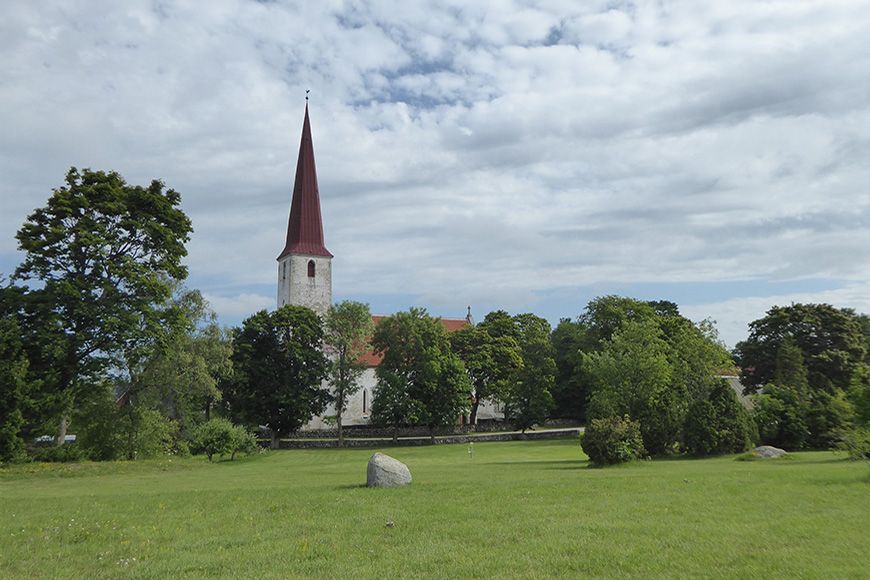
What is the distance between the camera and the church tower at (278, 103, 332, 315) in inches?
2751

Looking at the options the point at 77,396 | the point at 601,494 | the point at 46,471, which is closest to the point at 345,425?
the point at 77,396

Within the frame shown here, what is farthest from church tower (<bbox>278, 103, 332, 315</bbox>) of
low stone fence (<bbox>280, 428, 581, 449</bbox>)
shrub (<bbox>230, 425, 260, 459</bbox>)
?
shrub (<bbox>230, 425, 260, 459</bbox>)

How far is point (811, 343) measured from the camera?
182 ft

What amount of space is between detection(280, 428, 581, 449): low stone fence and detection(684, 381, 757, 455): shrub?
26.5 meters

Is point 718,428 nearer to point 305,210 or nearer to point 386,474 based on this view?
point 386,474

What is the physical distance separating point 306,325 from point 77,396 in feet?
80.5

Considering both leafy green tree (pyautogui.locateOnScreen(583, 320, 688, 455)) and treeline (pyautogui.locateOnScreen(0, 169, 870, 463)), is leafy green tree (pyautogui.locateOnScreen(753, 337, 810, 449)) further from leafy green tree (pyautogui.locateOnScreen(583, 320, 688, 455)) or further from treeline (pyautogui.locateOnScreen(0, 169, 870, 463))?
leafy green tree (pyautogui.locateOnScreen(583, 320, 688, 455))

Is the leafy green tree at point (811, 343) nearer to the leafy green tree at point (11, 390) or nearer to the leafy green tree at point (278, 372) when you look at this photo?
the leafy green tree at point (278, 372)

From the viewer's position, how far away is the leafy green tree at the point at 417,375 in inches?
2105

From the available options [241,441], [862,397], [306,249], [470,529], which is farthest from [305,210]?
[470,529]

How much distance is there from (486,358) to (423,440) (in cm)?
982

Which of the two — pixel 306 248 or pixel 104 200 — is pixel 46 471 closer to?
pixel 104 200

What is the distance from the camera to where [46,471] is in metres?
26.8

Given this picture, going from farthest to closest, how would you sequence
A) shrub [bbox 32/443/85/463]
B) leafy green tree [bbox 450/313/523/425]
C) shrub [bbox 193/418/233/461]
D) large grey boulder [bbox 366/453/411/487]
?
leafy green tree [bbox 450/313/523/425]
shrub [bbox 193/418/233/461]
shrub [bbox 32/443/85/463]
large grey boulder [bbox 366/453/411/487]
